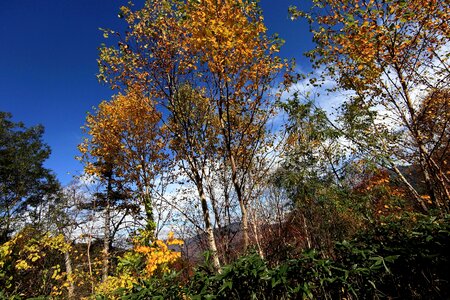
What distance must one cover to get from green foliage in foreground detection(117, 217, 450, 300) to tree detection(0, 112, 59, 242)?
1888cm

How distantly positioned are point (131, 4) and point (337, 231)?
32.1 ft

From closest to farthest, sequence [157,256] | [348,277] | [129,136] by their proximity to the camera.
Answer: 1. [348,277]
2. [157,256]
3. [129,136]

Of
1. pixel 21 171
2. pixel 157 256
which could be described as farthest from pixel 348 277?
pixel 21 171

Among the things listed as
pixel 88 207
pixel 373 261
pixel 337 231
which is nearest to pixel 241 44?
pixel 373 261

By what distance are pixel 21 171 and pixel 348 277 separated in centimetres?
2134

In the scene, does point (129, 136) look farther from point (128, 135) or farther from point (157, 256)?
point (157, 256)

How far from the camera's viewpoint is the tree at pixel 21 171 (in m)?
17.1

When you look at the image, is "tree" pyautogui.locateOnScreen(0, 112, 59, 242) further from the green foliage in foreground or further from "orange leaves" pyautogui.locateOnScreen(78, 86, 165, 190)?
the green foliage in foreground

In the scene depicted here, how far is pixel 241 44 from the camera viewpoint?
5738 mm

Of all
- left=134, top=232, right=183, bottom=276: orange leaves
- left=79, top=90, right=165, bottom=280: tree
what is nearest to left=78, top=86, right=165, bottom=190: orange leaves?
left=79, top=90, right=165, bottom=280: tree

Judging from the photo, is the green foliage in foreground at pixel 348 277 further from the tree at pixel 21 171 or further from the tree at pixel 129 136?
the tree at pixel 21 171

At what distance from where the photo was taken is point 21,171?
17656mm

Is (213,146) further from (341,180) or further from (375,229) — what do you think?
(375,229)

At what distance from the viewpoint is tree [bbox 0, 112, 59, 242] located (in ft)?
56.2
